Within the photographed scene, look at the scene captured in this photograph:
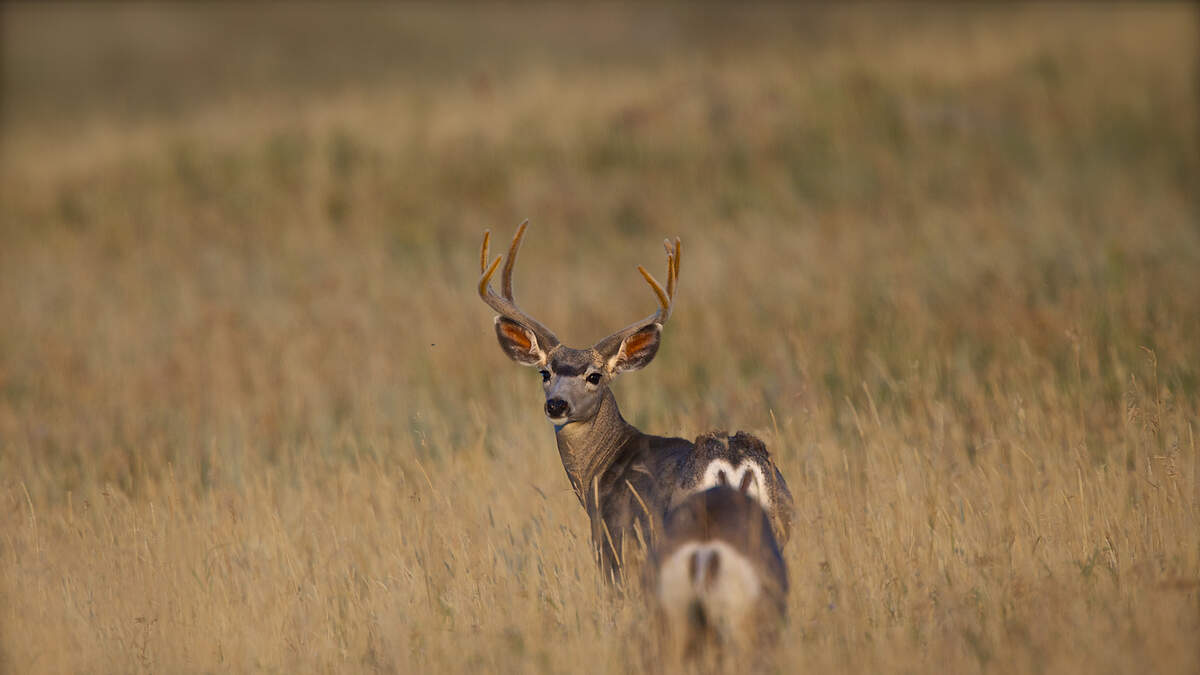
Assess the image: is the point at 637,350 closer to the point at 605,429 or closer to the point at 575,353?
the point at 575,353

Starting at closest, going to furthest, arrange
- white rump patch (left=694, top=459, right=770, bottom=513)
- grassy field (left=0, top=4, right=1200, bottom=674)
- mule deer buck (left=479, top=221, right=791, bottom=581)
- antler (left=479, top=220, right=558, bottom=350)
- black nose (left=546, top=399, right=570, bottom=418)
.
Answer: white rump patch (left=694, top=459, right=770, bottom=513), grassy field (left=0, top=4, right=1200, bottom=674), mule deer buck (left=479, top=221, right=791, bottom=581), black nose (left=546, top=399, right=570, bottom=418), antler (left=479, top=220, right=558, bottom=350)

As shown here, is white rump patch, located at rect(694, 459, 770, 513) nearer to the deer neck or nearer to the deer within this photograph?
the deer

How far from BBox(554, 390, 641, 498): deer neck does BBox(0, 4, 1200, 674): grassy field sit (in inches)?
13.4

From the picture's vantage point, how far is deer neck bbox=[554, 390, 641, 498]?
614 centimetres

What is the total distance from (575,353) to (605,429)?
42cm

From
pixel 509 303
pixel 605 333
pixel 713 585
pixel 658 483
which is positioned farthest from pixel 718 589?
pixel 605 333

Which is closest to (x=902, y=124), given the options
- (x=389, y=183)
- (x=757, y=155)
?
(x=757, y=155)

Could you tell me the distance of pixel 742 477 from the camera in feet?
16.5

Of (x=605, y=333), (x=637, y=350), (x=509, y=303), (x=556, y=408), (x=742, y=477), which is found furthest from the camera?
(x=605, y=333)

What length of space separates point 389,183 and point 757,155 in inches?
192

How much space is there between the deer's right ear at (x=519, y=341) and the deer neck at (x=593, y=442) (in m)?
0.38

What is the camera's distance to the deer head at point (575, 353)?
5.89m

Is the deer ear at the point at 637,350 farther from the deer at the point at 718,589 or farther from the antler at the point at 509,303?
the deer at the point at 718,589

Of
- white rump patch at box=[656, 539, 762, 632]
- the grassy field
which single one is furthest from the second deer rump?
the grassy field
